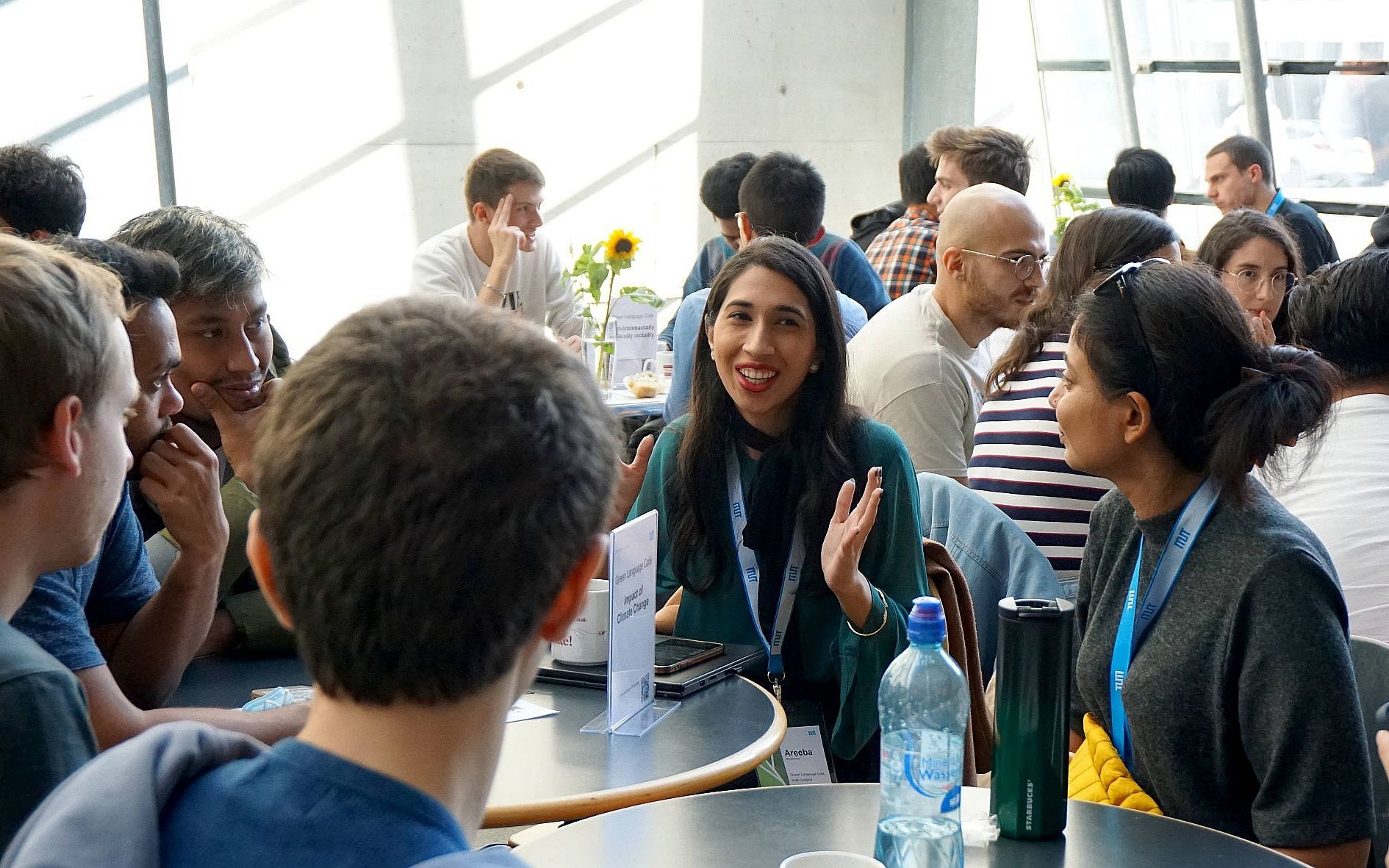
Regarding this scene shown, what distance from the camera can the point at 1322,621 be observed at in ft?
5.29

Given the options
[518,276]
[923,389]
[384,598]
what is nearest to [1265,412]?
[384,598]

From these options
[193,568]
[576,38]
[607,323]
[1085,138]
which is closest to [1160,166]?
[607,323]

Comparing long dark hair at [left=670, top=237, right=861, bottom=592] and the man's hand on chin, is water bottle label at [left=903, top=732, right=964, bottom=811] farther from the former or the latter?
the man's hand on chin

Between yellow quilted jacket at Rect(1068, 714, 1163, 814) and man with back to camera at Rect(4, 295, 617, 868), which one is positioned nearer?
man with back to camera at Rect(4, 295, 617, 868)

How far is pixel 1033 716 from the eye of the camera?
1.35 m

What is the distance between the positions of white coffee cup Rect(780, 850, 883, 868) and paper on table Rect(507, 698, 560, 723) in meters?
0.72

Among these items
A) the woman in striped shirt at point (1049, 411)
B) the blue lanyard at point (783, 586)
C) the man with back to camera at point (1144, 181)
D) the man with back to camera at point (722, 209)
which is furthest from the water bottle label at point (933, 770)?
Result: the man with back to camera at point (1144, 181)

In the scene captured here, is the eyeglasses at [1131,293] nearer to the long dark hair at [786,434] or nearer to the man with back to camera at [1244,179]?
the long dark hair at [786,434]

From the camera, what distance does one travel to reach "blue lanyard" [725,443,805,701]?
91.6 inches

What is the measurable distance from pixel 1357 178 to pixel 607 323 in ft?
12.6

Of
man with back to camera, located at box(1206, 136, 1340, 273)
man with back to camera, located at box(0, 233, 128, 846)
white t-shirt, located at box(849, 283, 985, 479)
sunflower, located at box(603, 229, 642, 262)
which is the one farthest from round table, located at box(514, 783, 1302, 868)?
man with back to camera, located at box(1206, 136, 1340, 273)

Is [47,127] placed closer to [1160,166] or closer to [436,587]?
[1160,166]

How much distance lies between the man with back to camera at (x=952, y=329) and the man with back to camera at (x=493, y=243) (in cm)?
201

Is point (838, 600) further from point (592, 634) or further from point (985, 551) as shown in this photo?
point (592, 634)
